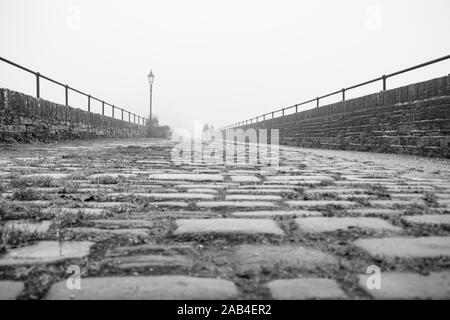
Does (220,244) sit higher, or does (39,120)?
(39,120)

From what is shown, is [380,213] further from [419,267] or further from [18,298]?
[18,298]

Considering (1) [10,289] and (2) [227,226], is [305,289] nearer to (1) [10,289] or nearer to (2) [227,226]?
(2) [227,226]

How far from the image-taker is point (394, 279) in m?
1.09

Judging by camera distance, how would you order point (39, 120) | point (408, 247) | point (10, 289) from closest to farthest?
point (10, 289) < point (408, 247) < point (39, 120)

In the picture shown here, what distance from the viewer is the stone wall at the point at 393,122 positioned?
243 inches

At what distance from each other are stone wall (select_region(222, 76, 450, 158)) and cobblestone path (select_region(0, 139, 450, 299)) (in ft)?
14.5

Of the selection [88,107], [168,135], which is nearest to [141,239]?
[88,107]

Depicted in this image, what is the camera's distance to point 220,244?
139cm

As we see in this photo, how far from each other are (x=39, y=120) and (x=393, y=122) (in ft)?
27.5

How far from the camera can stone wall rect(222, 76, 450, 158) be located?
243 inches

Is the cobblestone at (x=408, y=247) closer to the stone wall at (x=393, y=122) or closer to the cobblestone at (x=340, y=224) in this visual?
the cobblestone at (x=340, y=224)

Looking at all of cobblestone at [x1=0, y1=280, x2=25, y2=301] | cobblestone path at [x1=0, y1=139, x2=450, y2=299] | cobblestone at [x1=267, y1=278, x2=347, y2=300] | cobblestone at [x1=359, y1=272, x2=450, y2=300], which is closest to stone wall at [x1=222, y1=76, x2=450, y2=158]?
cobblestone path at [x1=0, y1=139, x2=450, y2=299]

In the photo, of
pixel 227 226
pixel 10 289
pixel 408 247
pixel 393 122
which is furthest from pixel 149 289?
pixel 393 122

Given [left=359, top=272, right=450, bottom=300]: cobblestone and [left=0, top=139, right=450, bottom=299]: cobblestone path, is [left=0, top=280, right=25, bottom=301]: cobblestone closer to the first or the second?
[left=0, top=139, right=450, bottom=299]: cobblestone path
